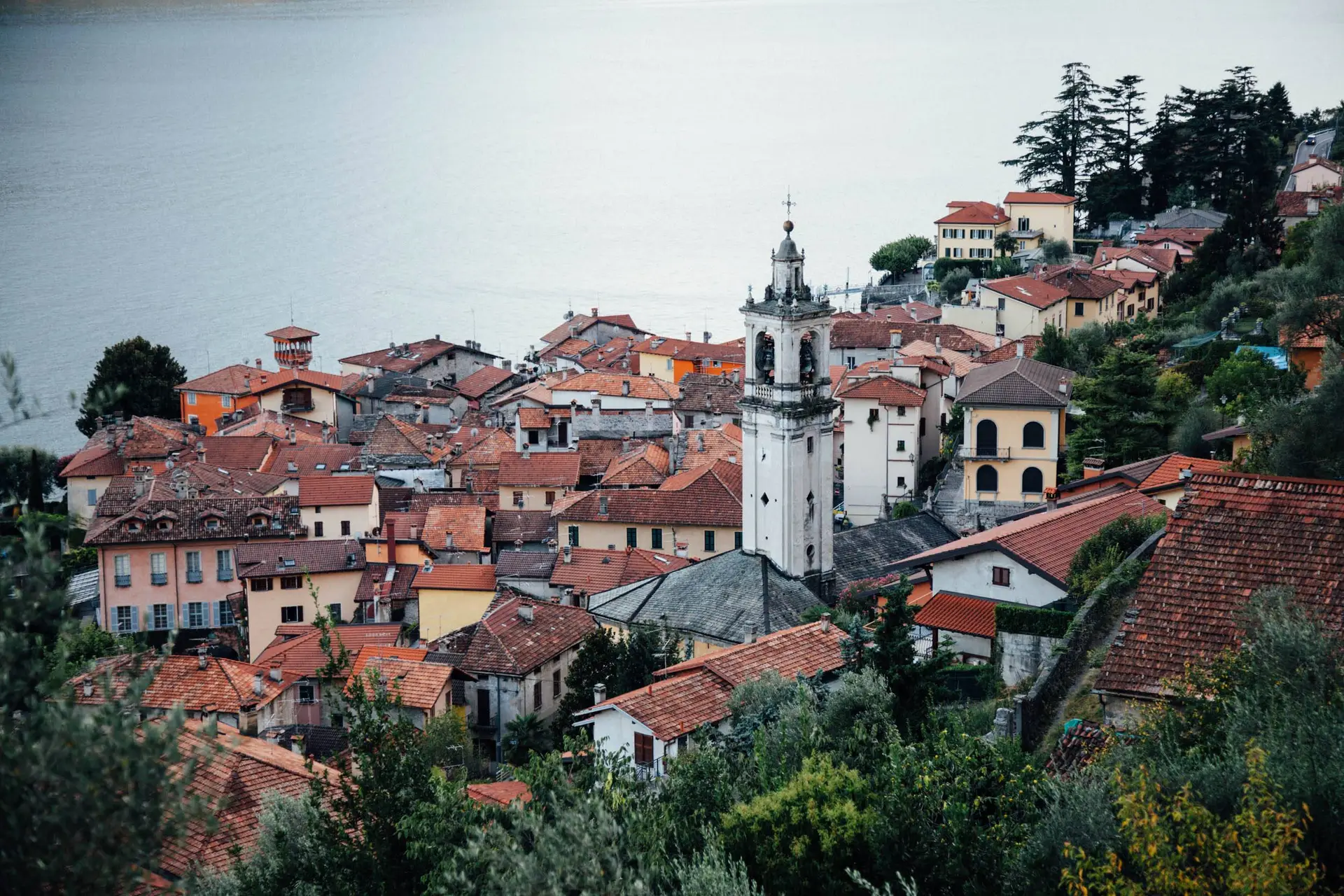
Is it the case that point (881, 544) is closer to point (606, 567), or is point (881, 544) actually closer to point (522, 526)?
point (606, 567)

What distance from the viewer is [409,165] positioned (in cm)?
13788

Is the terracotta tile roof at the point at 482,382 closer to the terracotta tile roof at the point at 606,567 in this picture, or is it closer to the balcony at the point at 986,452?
the terracotta tile roof at the point at 606,567

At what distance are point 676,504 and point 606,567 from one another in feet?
11.9

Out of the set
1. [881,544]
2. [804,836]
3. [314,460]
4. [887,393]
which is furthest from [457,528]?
[804,836]

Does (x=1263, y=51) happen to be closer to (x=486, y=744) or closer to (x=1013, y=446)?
(x=1013, y=446)

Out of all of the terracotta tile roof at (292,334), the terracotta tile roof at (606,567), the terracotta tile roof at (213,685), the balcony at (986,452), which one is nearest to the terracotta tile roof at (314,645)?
the terracotta tile roof at (213,685)

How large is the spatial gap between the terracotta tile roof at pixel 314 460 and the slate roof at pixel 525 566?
36.6ft

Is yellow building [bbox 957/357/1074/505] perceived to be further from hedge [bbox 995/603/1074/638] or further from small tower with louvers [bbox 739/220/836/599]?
hedge [bbox 995/603/1074/638]

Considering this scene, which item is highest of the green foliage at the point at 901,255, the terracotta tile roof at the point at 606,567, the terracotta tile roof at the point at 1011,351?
the green foliage at the point at 901,255

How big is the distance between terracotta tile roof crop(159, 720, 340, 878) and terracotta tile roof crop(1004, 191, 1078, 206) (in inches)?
1842

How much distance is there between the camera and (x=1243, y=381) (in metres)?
24.6

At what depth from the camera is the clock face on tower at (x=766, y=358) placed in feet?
84.1

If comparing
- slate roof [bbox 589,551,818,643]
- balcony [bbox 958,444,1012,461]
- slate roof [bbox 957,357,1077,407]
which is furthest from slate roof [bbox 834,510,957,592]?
slate roof [bbox 957,357,1077,407]

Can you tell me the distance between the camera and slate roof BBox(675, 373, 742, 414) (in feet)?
145
